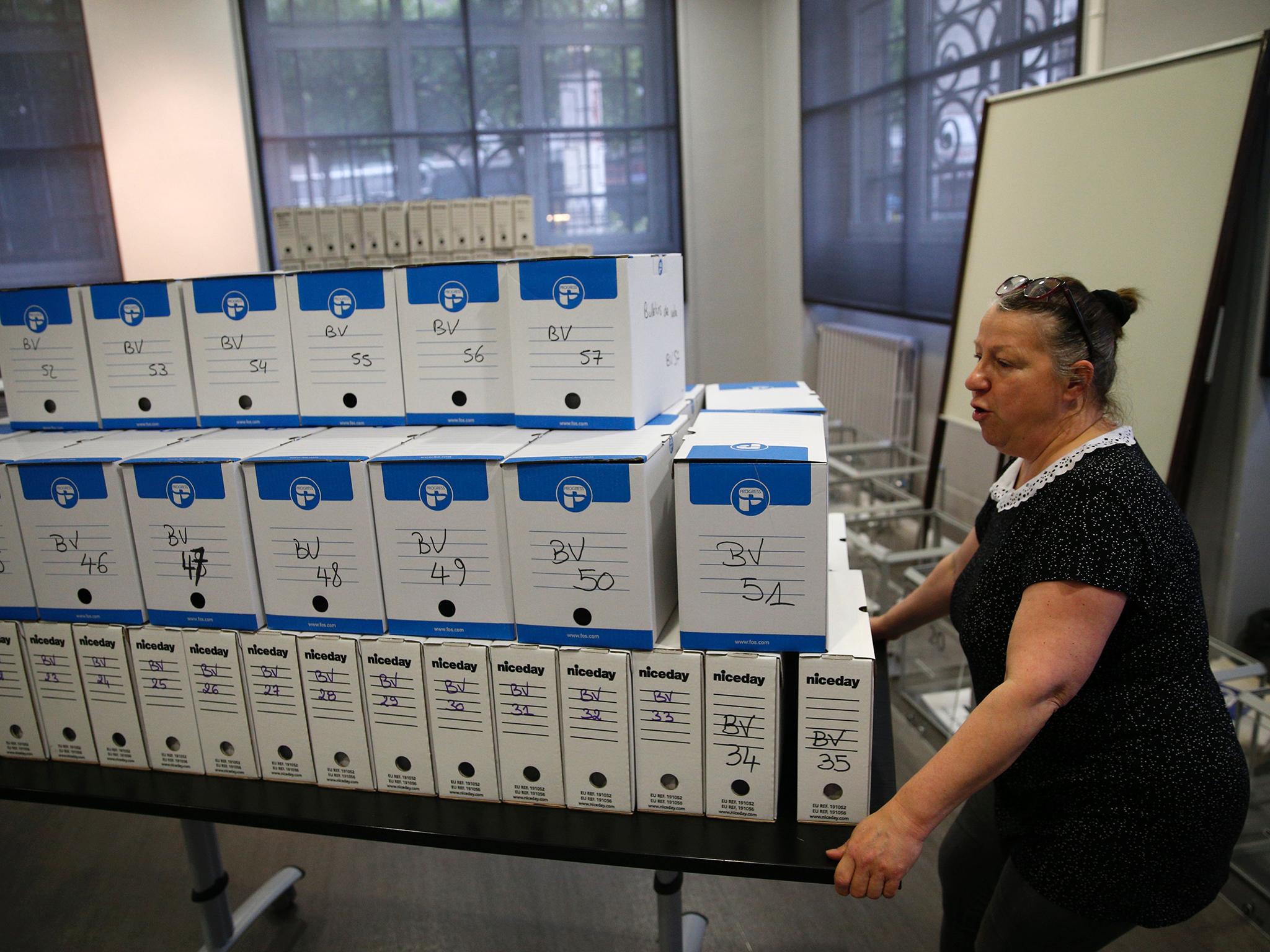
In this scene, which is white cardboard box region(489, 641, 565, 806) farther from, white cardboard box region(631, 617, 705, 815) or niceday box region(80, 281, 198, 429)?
niceday box region(80, 281, 198, 429)

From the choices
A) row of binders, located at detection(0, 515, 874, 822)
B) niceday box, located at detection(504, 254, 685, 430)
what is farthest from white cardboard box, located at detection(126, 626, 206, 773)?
niceday box, located at detection(504, 254, 685, 430)

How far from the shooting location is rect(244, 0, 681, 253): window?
18.8ft

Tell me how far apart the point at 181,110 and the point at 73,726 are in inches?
216

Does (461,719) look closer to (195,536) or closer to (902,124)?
(195,536)

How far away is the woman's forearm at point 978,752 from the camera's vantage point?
0.97 m

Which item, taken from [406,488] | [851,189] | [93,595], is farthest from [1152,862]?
[851,189]

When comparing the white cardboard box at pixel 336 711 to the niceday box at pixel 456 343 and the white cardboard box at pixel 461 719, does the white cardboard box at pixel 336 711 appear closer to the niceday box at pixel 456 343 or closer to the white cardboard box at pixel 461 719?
the white cardboard box at pixel 461 719

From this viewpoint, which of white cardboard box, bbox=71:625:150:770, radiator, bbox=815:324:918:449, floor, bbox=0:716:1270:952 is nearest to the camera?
white cardboard box, bbox=71:625:150:770

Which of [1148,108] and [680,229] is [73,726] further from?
[680,229]

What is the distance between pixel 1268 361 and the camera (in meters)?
2.08

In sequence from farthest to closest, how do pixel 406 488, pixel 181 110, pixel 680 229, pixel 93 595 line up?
pixel 680 229, pixel 181 110, pixel 93 595, pixel 406 488

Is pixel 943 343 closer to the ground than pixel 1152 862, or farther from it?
farther from it

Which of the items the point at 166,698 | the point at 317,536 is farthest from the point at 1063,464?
the point at 166,698

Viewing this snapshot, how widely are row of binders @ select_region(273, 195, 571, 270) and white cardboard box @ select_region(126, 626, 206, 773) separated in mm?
3838
